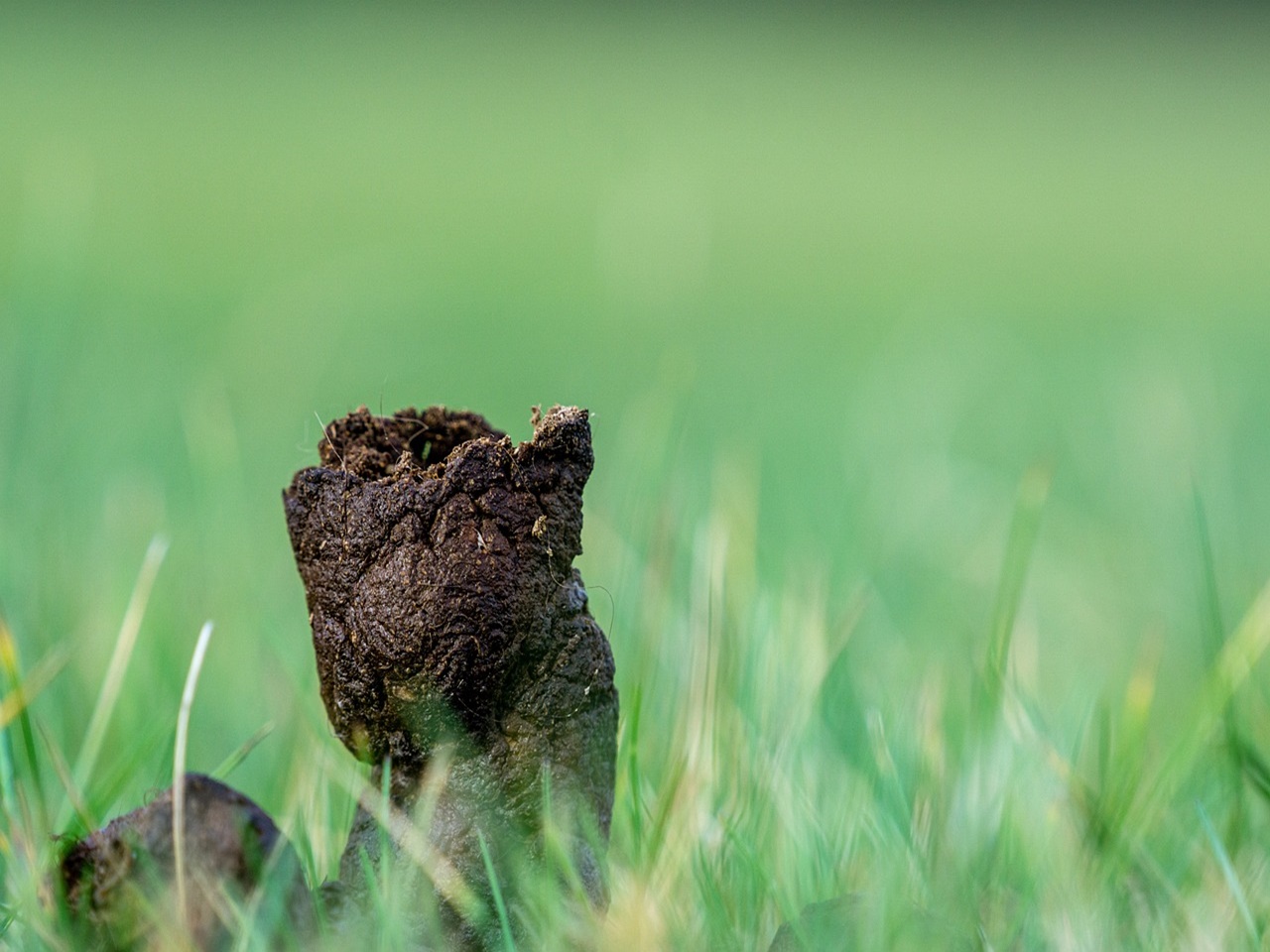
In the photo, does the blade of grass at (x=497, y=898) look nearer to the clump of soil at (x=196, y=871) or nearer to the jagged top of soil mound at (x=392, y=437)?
the clump of soil at (x=196, y=871)

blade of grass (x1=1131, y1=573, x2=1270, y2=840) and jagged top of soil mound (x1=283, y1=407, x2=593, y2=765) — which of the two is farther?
blade of grass (x1=1131, y1=573, x2=1270, y2=840)

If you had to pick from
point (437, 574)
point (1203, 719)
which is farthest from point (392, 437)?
point (1203, 719)

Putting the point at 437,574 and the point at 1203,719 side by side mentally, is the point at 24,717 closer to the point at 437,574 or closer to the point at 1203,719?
the point at 437,574

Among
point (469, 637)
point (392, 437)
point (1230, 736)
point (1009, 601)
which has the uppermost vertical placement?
point (392, 437)

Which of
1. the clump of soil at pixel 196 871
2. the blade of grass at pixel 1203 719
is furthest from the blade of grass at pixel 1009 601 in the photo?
the clump of soil at pixel 196 871

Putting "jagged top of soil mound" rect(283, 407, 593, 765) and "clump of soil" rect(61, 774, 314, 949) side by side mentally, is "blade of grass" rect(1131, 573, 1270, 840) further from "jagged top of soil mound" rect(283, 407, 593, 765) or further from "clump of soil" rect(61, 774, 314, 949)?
"clump of soil" rect(61, 774, 314, 949)

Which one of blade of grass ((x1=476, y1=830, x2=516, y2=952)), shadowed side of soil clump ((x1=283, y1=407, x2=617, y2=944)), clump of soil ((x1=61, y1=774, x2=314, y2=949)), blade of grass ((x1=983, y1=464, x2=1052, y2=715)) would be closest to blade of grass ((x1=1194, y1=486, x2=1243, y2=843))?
blade of grass ((x1=983, y1=464, x2=1052, y2=715))
